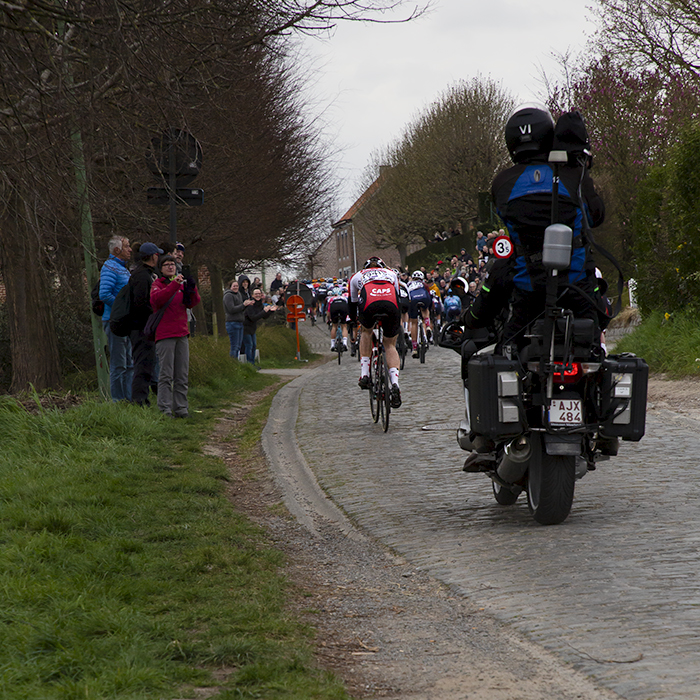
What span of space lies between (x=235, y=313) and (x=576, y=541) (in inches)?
624

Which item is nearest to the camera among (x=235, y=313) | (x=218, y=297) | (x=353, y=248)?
(x=235, y=313)

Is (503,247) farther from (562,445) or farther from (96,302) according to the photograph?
(96,302)

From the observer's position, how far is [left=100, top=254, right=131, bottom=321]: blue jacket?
11.9 metres

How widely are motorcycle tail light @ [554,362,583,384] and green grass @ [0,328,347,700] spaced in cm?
183

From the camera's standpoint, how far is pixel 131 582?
16.2 ft

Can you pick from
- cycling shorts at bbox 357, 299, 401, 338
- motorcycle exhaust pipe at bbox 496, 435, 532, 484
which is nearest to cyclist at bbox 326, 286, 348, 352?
cycling shorts at bbox 357, 299, 401, 338

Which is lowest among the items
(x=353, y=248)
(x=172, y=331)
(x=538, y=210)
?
(x=172, y=331)

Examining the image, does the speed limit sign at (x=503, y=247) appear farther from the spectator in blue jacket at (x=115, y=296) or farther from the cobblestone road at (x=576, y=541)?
the spectator in blue jacket at (x=115, y=296)

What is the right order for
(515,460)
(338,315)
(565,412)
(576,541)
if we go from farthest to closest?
(338,315), (515,460), (565,412), (576,541)

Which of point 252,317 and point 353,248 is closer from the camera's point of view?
point 252,317

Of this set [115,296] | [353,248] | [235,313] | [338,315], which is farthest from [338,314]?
[353,248]

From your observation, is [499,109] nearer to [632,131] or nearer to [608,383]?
[632,131]

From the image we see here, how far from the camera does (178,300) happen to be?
11.4 meters

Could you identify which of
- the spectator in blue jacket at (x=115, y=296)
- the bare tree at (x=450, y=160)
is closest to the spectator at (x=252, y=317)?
the spectator in blue jacket at (x=115, y=296)
